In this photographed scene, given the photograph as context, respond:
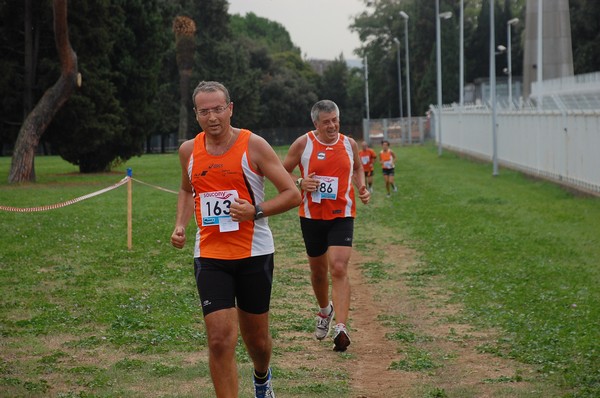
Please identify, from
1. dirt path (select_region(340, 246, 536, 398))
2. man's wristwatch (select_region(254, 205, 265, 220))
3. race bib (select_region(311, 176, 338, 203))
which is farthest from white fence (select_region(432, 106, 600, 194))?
man's wristwatch (select_region(254, 205, 265, 220))

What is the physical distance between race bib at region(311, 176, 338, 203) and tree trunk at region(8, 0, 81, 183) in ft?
86.4

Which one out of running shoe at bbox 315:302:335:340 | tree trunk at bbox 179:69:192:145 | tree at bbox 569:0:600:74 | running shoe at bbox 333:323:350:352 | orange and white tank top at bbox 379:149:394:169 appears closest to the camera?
running shoe at bbox 333:323:350:352

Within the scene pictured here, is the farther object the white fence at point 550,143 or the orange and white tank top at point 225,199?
the white fence at point 550,143

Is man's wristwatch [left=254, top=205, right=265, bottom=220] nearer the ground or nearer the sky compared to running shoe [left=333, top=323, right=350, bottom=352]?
nearer the sky

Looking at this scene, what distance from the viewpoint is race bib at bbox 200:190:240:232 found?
21.9 feet

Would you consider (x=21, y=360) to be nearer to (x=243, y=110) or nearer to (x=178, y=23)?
(x=178, y=23)

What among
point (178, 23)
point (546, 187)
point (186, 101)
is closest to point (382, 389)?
point (546, 187)

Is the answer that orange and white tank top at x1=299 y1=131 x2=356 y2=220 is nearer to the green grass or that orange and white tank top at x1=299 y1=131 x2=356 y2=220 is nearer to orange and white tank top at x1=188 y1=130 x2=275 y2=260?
the green grass

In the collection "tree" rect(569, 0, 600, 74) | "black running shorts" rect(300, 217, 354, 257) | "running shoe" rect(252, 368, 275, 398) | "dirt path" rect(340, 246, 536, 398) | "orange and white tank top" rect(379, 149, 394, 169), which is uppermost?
"tree" rect(569, 0, 600, 74)

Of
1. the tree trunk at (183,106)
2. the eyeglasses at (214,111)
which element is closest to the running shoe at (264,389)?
the eyeglasses at (214,111)

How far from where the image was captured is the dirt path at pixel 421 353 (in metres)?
8.03

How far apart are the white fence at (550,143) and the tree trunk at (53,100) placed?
50.5ft

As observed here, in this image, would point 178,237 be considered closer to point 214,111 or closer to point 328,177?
point 214,111

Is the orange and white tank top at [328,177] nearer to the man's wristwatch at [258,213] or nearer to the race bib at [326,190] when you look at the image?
the race bib at [326,190]
